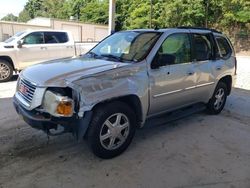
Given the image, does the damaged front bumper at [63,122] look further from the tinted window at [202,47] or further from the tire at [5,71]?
the tire at [5,71]

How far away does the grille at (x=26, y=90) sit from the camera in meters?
4.12

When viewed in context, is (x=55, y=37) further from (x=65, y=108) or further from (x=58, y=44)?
(x=65, y=108)

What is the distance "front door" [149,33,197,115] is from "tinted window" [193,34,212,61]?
23cm

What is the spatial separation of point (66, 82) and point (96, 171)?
1.20 meters

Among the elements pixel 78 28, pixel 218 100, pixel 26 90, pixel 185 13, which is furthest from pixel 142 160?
pixel 78 28

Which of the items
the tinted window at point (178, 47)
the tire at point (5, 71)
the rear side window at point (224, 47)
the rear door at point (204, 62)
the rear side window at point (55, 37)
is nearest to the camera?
the tinted window at point (178, 47)

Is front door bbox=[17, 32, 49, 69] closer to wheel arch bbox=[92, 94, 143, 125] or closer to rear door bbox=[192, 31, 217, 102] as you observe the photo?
rear door bbox=[192, 31, 217, 102]

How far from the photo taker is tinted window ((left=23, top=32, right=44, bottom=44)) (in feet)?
34.9

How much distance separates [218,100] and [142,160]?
9.51 ft

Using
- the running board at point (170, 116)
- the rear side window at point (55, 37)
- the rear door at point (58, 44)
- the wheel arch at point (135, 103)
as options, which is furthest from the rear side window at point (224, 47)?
the rear side window at point (55, 37)

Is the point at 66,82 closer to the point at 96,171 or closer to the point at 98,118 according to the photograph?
the point at 98,118

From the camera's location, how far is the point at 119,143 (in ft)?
14.5

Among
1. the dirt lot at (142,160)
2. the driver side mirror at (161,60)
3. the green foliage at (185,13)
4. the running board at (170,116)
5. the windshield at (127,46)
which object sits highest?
the green foliage at (185,13)

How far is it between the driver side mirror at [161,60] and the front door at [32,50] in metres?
6.93
